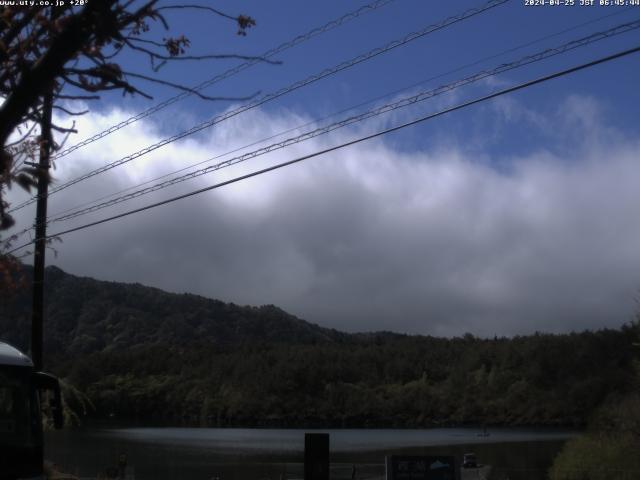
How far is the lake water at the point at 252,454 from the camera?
168 ft

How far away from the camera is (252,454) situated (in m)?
71.1

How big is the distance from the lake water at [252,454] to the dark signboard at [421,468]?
27097mm

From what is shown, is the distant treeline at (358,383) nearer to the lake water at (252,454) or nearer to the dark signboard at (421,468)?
the lake water at (252,454)

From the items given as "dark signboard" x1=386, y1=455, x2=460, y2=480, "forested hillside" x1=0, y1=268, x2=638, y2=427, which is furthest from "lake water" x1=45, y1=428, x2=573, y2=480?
"forested hillside" x1=0, y1=268, x2=638, y2=427

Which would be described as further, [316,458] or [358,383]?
[358,383]

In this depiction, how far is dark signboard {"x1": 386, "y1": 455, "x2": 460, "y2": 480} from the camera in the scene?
46.2 feet

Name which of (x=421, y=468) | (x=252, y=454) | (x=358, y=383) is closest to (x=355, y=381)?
(x=358, y=383)

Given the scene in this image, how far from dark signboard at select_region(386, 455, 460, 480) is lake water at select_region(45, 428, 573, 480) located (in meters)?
27.1

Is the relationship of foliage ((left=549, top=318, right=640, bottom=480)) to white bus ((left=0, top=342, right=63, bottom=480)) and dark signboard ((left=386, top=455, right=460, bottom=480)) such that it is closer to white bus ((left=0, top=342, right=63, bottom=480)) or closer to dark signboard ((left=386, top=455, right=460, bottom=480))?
dark signboard ((left=386, top=455, right=460, bottom=480))

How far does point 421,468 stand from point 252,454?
194ft

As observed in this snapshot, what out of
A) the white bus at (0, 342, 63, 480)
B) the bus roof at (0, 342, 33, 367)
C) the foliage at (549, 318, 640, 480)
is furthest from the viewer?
the foliage at (549, 318, 640, 480)

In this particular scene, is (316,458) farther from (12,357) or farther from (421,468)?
(12,357)

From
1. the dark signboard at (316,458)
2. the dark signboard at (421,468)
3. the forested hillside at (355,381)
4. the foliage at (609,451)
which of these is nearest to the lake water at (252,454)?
the foliage at (609,451)

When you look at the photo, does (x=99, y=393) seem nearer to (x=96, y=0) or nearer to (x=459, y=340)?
(x=459, y=340)
